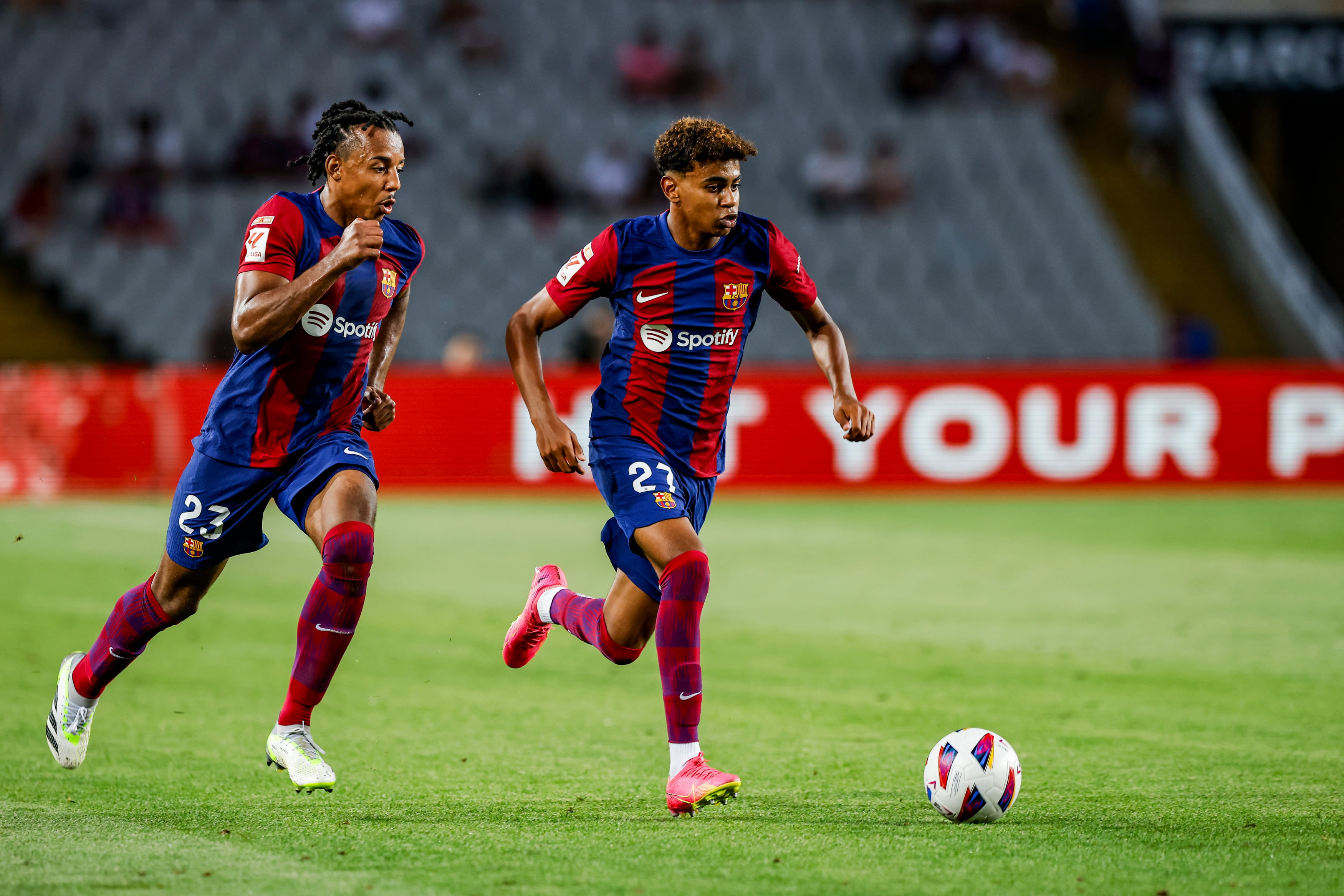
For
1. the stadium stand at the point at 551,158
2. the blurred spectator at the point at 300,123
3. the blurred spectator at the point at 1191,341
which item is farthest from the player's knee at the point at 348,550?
the blurred spectator at the point at 1191,341

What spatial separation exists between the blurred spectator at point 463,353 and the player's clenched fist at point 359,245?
13.2 meters

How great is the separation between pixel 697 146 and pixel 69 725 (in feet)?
9.76

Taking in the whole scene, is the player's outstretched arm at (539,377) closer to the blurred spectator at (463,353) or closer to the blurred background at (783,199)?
the blurred background at (783,199)

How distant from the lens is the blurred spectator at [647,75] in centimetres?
2519

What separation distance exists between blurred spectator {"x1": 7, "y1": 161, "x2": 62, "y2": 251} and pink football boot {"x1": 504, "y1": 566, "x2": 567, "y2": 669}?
16.8 metres

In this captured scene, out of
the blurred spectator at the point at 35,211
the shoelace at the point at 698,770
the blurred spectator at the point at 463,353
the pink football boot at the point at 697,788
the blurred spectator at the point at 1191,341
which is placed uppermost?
the blurred spectator at the point at 35,211

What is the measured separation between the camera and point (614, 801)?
5.50 m

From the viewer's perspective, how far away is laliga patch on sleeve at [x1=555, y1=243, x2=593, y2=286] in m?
5.83

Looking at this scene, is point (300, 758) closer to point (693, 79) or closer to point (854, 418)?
point (854, 418)

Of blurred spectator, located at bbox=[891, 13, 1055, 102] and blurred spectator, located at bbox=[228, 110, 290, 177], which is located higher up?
blurred spectator, located at bbox=[891, 13, 1055, 102]

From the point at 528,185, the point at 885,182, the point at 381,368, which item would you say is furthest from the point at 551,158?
the point at 381,368

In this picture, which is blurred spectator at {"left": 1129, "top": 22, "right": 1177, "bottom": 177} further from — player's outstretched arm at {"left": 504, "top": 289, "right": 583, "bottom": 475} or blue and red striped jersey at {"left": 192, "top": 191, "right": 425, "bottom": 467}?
blue and red striped jersey at {"left": 192, "top": 191, "right": 425, "bottom": 467}

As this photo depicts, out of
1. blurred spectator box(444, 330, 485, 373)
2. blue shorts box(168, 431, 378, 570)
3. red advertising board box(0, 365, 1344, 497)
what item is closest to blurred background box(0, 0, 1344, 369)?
blurred spectator box(444, 330, 485, 373)

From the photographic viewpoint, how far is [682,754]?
17.5 ft
